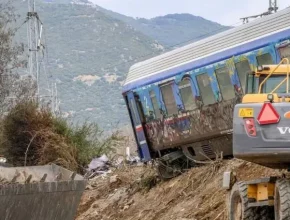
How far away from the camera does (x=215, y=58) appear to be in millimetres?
18875

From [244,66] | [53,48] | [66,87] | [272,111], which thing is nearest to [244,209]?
[272,111]

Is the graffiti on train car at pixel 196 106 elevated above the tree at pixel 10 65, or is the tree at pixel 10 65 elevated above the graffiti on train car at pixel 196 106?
the tree at pixel 10 65

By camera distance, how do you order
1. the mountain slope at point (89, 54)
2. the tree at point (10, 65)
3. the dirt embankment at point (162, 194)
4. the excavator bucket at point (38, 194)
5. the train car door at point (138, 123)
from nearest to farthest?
the excavator bucket at point (38, 194) → the dirt embankment at point (162, 194) → the train car door at point (138, 123) → the tree at point (10, 65) → the mountain slope at point (89, 54)

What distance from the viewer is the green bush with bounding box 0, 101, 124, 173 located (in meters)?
28.8

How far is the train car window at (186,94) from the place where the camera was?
19922mm

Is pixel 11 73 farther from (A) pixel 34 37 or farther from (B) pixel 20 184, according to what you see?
(B) pixel 20 184

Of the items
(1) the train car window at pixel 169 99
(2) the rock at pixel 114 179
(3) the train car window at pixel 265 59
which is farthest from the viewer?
(2) the rock at pixel 114 179

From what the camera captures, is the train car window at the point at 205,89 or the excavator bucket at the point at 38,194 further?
the train car window at the point at 205,89

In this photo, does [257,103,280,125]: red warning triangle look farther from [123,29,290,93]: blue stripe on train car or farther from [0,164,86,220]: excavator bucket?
[123,29,290,93]: blue stripe on train car

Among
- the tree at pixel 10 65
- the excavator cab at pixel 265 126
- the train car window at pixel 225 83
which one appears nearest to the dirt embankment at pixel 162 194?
the train car window at pixel 225 83

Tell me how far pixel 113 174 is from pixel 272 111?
15.4 meters

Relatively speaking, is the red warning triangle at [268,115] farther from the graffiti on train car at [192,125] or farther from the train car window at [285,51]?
the graffiti on train car at [192,125]

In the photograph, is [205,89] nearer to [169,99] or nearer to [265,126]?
[169,99]

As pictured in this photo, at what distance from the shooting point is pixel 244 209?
1112cm
